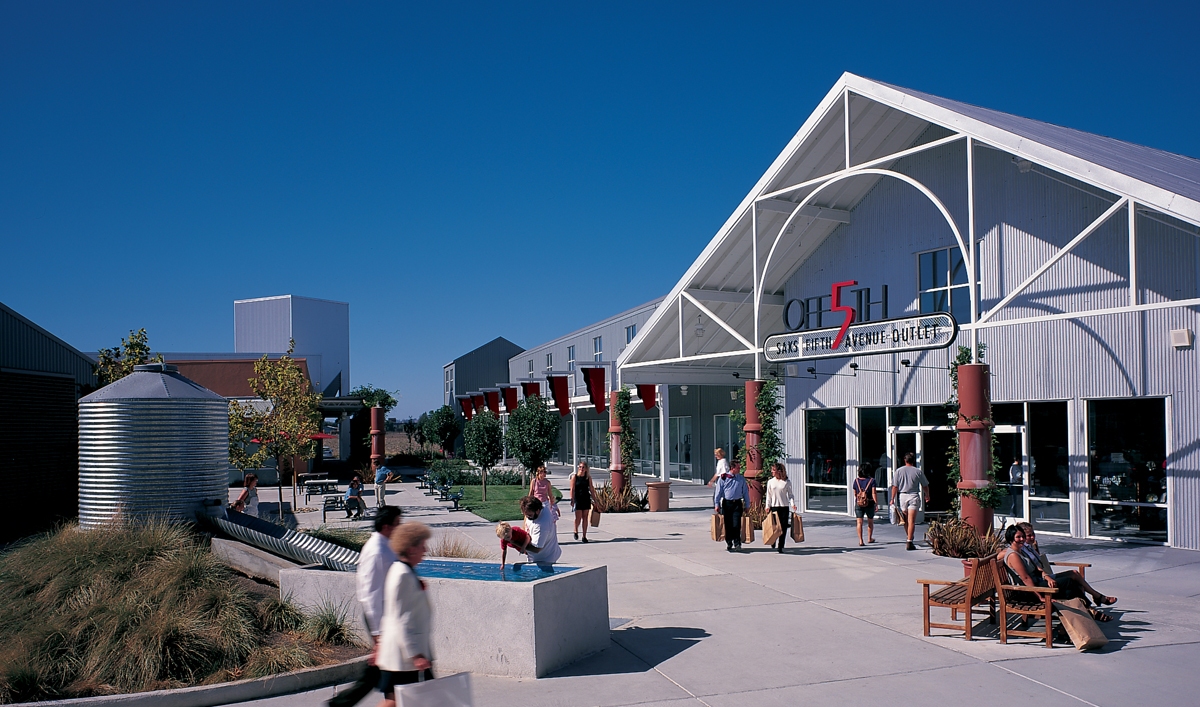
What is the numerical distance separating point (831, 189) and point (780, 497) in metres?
7.78

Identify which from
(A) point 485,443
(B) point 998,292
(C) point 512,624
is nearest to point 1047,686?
(C) point 512,624

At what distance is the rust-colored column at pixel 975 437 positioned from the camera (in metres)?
13.0

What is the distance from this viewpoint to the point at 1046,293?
15.6m

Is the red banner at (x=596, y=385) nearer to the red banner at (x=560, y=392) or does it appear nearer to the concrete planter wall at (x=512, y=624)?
the red banner at (x=560, y=392)

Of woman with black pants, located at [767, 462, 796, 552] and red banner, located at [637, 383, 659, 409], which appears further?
red banner, located at [637, 383, 659, 409]

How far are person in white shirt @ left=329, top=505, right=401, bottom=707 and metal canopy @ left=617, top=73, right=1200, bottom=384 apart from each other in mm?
10453

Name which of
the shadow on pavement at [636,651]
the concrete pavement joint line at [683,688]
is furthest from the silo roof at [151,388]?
the concrete pavement joint line at [683,688]

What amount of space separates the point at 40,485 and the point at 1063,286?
72.5 feet

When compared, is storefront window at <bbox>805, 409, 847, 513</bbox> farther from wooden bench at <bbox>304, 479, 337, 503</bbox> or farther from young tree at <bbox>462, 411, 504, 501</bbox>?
wooden bench at <bbox>304, 479, 337, 503</bbox>

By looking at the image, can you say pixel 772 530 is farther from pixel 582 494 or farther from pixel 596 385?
pixel 596 385

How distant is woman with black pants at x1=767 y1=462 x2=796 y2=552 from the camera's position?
45.0 feet

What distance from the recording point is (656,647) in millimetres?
7938

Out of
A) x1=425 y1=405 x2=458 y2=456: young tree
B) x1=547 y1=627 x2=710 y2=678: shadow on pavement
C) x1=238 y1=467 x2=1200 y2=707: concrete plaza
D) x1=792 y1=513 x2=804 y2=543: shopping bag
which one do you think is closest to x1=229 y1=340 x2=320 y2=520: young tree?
x1=238 y1=467 x2=1200 y2=707: concrete plaza

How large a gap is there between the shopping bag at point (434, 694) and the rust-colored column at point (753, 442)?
12.7 metres
